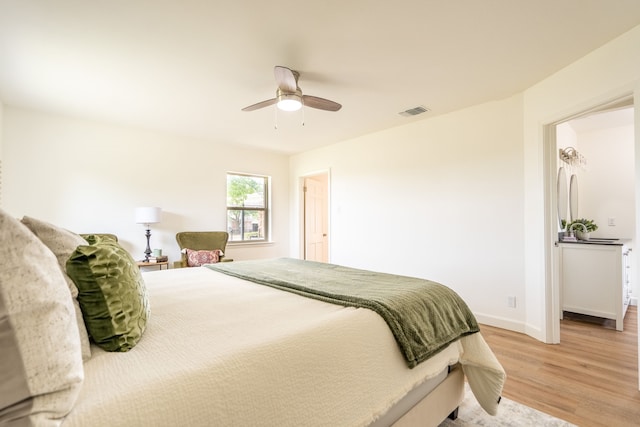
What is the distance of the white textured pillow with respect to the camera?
24.0 inches

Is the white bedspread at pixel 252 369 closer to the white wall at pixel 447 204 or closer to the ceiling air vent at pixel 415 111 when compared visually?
the white wall at pixel 447 204

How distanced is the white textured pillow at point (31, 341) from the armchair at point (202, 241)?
354 cm


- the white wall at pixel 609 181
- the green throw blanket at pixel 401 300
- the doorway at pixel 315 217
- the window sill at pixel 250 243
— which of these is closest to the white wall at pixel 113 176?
the window sill at pixel 250 243

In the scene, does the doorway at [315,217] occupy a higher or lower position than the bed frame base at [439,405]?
higher

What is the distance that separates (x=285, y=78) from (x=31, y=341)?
2111 millimetres

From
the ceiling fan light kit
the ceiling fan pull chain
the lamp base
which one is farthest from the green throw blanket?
the lamp base

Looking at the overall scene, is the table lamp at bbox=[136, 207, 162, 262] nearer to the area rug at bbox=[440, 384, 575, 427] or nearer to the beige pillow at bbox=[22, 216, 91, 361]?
the beige pillow at bbox=[22, 216, 91, 361]

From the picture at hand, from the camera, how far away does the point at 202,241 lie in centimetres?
448

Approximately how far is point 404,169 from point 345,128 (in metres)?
1.05

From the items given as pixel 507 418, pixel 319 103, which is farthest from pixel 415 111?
pixel 507 418

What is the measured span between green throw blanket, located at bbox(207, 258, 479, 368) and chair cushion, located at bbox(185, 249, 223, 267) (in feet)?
6.33

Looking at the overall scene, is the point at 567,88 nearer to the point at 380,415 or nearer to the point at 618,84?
the point at 618,84

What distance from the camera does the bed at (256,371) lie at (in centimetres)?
72

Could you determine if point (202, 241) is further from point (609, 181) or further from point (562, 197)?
point (609, 181)
